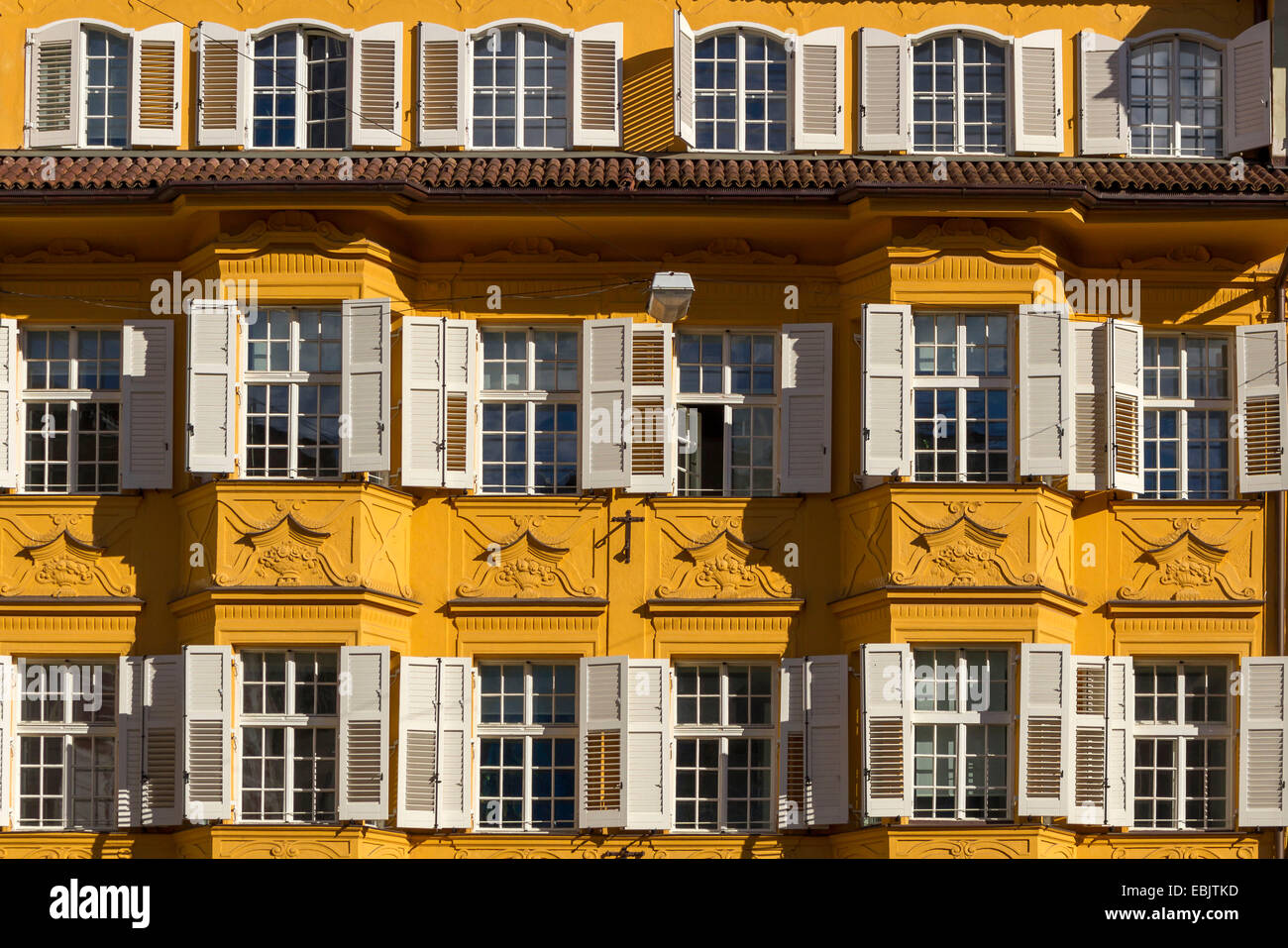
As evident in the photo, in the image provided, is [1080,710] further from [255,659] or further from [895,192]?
[255,659]

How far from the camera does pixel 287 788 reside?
24766mm

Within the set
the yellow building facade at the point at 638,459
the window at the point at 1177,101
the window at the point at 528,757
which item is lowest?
the window at the point at 528,757

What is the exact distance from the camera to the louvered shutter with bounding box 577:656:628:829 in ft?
82.2

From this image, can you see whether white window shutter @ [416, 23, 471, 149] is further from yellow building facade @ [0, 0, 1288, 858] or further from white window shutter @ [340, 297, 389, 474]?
white window shutter @ [340, 297, 389, 474]

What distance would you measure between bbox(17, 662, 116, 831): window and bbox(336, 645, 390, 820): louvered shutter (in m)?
2.45

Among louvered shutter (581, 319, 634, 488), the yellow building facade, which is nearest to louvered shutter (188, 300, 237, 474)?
the yellow building facade

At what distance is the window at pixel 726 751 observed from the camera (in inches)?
1000

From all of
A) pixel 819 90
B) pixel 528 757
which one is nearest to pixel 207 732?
pixel 528 757

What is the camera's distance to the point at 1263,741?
25375 mm

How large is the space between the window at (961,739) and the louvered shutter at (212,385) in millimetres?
6783

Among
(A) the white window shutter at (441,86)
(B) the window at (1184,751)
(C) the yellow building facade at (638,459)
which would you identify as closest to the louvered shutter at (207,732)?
(C) the yellow building facade at (638,459)

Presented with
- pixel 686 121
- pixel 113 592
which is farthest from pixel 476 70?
pixel 113 592

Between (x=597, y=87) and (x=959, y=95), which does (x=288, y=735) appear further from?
(x=959, y=95)

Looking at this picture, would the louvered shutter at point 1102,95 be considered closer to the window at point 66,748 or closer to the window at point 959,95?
the window at point 959,95
